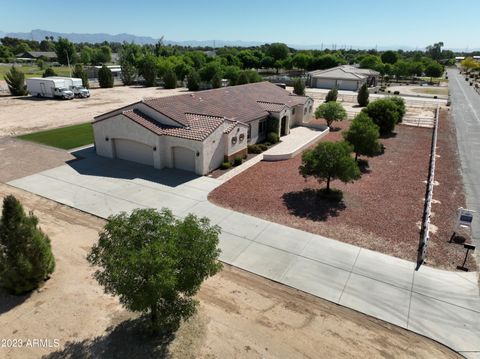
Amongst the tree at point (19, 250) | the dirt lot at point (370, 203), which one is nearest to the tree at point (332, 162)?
the dirt lot at point (370, 203)

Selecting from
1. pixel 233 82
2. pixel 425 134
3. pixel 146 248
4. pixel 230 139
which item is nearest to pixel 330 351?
pixel 146 248

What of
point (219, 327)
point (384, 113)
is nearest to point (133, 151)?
point (219, 327)

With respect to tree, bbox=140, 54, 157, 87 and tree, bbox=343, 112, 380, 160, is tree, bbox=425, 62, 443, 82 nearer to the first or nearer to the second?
tree, bbox=140, 54, 157, 87

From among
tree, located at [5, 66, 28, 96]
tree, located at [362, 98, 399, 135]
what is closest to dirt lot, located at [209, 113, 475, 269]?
tree, located at [362, 98, 399, 135]

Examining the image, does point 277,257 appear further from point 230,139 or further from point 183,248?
point 230,139

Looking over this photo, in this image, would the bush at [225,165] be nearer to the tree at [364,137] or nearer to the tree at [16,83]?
the tree at [364,137]

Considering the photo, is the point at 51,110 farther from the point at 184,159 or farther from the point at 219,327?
the point at 219,327
